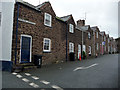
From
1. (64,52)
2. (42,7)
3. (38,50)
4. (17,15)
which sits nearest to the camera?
(17,15)

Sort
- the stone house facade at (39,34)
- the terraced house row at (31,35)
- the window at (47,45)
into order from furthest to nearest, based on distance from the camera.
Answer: the window at (47,45) → the stone house facade at (39,34) → the terraced house row at (31,35)

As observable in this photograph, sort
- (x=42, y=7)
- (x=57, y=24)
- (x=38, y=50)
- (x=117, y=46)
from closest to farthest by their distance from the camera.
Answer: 1. (x=38, y=50)
2. (x=42, y=7)
3. (x=57, y=24)
4. (x=117, y=46)

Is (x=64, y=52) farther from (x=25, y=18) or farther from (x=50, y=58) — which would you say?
(x=25, y=18)

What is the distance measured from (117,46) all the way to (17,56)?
5721cm

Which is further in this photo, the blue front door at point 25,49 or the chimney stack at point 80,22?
the chimney stack at point 80,22

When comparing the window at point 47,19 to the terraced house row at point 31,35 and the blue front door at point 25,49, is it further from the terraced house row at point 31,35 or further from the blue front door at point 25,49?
the blue front door at point 25,49

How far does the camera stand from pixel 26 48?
26.6ft

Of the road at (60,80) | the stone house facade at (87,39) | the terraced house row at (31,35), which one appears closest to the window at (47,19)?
the terraced house row at (31,35)

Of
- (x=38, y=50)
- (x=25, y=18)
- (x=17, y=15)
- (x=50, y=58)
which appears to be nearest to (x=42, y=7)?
(x=25, y=18)

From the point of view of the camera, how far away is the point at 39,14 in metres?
9.44

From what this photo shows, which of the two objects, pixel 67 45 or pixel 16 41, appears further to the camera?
pixel 67 45

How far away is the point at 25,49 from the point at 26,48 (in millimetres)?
140

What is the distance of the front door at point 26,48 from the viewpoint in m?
7.80

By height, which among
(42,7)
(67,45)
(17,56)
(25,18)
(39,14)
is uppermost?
(42,7)
